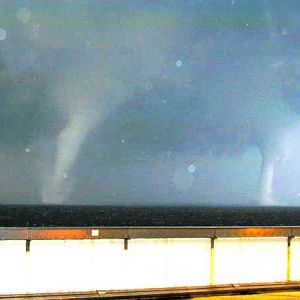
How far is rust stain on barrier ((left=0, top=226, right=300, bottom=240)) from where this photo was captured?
26.7 ft

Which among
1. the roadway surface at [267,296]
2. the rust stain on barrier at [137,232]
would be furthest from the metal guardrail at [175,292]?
the rust stain on barrier at [137,232]

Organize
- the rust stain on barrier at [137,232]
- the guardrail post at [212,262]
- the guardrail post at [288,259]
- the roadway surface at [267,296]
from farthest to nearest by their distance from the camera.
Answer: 1. the guardrail post at [288,259]
2. the guardrail post at [212,262]
3. the roadway surface at [267,296]
4. the rust stain on barrier at [137,232]

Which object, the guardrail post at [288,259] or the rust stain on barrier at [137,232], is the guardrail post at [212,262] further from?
the guardrail post at [288,259]

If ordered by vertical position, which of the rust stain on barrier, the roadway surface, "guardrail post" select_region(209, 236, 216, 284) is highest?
the rust stain on barrier

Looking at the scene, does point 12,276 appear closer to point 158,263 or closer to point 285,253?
point 158,263

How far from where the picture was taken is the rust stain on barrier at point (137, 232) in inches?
321

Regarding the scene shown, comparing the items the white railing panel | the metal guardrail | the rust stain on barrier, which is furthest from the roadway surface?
the rust stain on barrier

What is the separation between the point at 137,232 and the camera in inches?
341

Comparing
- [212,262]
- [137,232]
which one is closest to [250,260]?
[212,262]

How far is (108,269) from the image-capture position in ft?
28.2

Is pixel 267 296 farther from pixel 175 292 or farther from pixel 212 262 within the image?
pixel 175 292

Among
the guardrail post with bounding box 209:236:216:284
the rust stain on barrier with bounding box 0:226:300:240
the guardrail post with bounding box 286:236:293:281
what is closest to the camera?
the rust stain on barrier with bounding box 0:226:300:240

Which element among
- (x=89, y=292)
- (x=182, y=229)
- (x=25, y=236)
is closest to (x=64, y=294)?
(x=89, y=292)

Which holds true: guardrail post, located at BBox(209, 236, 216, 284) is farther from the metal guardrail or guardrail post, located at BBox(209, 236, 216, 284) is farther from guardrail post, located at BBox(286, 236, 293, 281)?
guardrail post, located at BBox(286, 236, 293, 281)
